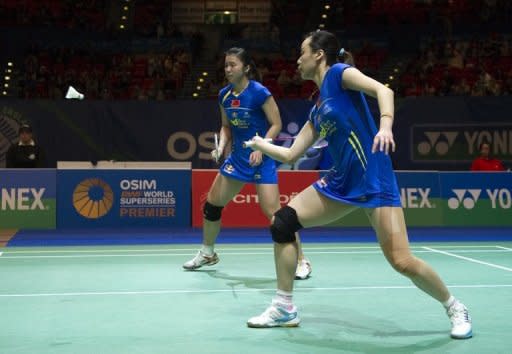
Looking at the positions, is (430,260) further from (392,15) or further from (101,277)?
(392,15)

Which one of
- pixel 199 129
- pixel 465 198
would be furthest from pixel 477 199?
pixel 199 129

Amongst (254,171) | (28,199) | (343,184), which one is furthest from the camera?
(28,199)

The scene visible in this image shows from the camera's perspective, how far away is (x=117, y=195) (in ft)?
35.3

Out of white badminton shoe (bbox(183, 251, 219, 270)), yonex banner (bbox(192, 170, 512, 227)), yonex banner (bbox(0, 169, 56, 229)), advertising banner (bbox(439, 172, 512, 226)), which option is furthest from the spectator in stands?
advertising banner (bbox(439, 172, 512, 226))

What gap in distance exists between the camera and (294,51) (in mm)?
19141

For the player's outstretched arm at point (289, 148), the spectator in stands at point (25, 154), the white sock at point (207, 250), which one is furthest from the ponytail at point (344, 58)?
the spectator in stands at point (25, 154)

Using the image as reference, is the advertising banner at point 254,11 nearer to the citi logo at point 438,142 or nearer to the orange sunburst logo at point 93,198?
the citi logo at point 438,142

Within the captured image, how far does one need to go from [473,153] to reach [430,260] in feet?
21.4

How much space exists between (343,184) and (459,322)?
39.9 inches

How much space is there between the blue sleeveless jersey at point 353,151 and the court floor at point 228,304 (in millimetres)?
819

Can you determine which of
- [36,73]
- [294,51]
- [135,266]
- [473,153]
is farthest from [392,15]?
[135,266]

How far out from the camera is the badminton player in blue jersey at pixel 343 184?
4020mm

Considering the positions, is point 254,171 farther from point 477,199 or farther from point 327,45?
point 477,199

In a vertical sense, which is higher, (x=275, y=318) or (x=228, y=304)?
(x=275, y=318)
